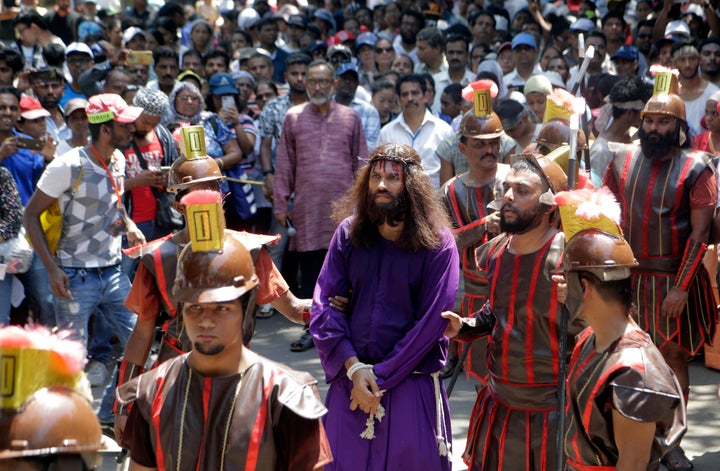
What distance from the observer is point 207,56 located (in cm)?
1250

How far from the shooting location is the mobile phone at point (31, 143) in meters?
8.25

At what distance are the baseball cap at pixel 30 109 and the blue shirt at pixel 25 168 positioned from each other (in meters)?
0.30

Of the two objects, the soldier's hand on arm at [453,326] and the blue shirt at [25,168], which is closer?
the soldier's hand on arm at [453,326]

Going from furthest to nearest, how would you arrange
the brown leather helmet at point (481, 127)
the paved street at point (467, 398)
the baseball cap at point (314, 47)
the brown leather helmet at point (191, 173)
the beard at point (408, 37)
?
the beard at point (408, 37) → the baseball cap at point (314, 47) → the brown leather helmet at point (481, 127) → the paved street at point (467, 398) → the brown leather helmet at point (191, 173)

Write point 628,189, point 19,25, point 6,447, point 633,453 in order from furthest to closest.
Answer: point 19,25, point 628,189, point 633,453, point 6,447

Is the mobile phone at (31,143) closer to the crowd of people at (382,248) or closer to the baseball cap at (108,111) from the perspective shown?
the crowd of people at (382,248)

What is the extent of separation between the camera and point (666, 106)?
6.59 metres

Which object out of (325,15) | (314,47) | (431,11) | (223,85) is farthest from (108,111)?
(325,15)

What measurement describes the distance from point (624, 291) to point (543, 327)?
3.70ft

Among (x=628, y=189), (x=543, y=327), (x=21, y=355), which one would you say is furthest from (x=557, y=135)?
(x=21, y=355)

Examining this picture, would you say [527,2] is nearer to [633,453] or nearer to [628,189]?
[628,189]

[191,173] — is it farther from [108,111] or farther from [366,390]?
[108,111]

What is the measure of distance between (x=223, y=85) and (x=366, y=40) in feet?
11.8

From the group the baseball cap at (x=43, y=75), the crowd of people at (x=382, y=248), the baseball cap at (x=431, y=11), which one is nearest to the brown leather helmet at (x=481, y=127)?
the crowd of people at (x=382, y=248)
